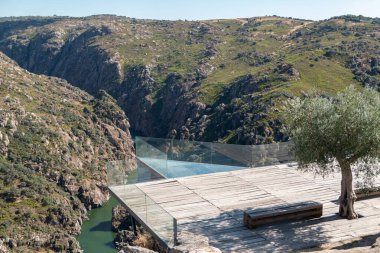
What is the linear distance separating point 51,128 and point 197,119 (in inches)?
1329

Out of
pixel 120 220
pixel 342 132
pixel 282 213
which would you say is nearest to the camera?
pixel 342 132

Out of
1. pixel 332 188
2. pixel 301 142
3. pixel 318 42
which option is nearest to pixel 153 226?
pixel 301 142

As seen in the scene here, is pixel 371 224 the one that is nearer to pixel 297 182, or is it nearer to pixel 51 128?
pixel 297 182

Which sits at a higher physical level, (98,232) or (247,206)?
(247,206)

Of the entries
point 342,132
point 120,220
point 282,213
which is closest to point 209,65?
point 120,220

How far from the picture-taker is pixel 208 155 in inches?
867

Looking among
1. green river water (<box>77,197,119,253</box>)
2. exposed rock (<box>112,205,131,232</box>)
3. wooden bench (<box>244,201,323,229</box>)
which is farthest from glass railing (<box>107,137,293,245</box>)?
exposed rock (<box>112,205,131,232</box>)

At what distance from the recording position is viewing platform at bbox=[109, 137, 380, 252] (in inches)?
571

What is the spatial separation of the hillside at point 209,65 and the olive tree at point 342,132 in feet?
133

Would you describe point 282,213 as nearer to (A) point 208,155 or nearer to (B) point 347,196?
(B) point 347,196

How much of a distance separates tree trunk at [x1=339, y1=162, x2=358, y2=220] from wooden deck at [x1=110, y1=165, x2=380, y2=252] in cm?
27

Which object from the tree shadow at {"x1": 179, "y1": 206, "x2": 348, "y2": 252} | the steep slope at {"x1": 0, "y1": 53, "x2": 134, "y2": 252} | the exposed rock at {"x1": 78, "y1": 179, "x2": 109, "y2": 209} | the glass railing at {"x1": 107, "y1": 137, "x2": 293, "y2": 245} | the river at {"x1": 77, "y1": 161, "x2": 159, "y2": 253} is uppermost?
the glass railing at {"x1": 107, "y1": 137, "x2": 293, "y2": 245}

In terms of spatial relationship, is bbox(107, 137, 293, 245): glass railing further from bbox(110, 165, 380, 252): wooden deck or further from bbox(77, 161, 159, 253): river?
bbox(77, 161, 159, 253): river

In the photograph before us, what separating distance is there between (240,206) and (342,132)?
4580mm
